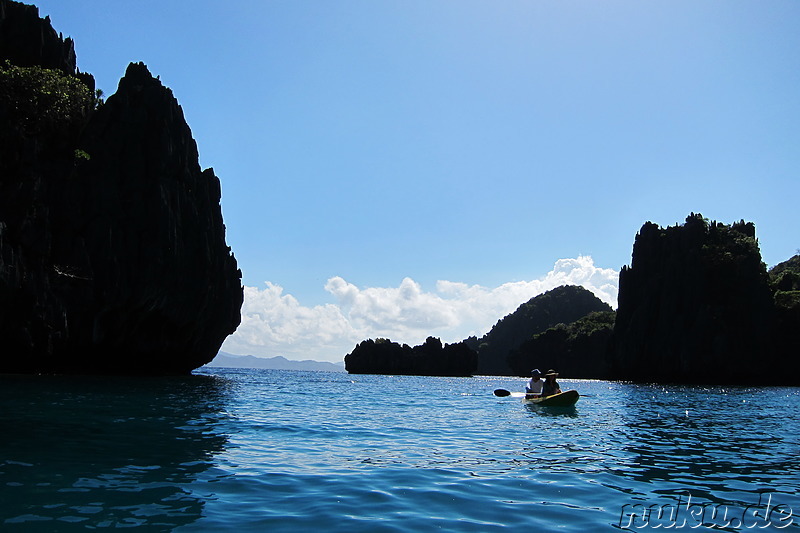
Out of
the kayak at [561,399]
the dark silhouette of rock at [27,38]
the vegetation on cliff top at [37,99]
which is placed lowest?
the kayak at [561,399]

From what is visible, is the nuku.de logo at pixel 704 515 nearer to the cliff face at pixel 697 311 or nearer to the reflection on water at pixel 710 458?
the reflection on water at pixel 710 458

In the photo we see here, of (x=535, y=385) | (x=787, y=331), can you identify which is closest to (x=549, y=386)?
(x=535, y=385)

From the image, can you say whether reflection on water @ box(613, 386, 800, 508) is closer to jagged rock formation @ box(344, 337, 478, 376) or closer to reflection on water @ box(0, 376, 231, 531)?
reflection on water @ box(0, 376, 231, 531)

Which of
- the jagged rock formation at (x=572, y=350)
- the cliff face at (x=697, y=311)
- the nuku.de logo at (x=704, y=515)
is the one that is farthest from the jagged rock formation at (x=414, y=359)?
the nuku.de logo at (x=704, y=515)

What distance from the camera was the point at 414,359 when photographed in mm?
159000

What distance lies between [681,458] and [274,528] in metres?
11.8

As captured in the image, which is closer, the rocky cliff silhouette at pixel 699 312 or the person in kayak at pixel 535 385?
the person in kayak at pixel 535 385

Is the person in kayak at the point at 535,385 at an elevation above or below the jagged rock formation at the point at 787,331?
below

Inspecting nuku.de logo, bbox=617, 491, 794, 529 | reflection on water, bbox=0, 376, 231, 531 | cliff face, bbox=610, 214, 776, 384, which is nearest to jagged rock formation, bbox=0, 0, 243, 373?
reflection on water, bbox=0, 376, 231, 531

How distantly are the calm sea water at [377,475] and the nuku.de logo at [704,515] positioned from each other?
0.13ft

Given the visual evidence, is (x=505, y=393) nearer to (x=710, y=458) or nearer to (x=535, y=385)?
(x=535, y=385)

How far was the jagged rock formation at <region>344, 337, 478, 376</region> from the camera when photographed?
156m

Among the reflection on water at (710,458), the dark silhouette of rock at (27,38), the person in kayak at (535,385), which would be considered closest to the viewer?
the reflection on water at (710,458)

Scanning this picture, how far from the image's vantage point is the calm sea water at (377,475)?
26.6ft
